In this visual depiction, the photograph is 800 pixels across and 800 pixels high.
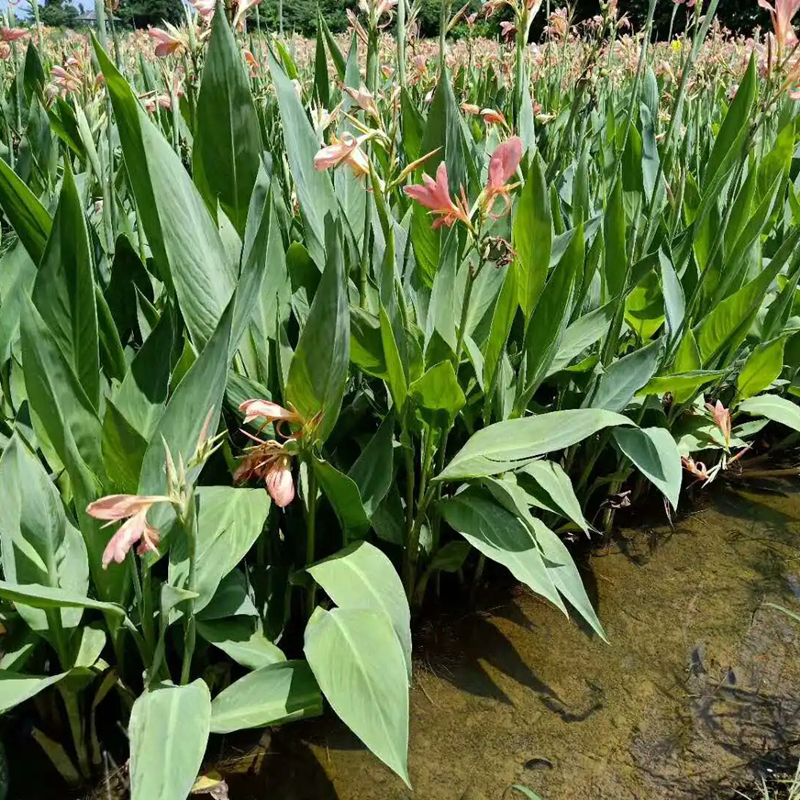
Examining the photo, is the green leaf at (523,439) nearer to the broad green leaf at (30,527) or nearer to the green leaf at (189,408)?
the green leaf at (189,408)

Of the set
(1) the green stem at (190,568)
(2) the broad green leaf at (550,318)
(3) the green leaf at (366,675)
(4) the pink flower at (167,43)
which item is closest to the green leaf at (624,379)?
(2) the broad green leaf at (550,318)

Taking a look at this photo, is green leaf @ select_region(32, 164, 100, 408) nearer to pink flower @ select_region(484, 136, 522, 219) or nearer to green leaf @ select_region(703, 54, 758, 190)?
pink flower @ select_region(484, 136, 522, 219)

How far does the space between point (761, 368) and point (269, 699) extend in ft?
4.00

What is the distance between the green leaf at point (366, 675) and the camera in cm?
79

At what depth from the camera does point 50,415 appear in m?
0.91

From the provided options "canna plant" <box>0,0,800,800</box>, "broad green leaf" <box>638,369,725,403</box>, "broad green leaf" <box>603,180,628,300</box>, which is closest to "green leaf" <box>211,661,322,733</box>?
"canna plant" <box>0,0,800,800</box>

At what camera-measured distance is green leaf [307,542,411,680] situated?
0.95 metres

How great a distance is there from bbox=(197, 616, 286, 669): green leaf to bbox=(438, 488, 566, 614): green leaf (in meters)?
0.32

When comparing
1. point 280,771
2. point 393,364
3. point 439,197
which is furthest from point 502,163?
point 280,771

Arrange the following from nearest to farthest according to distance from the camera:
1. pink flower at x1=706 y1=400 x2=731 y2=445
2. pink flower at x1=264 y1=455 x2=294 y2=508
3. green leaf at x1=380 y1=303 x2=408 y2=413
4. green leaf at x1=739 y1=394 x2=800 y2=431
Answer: pink flower at x1=264 y1=455 x2=294 y2=508, green leaf at x1=380 y1=303 x2=408 y2=413, pink flower at x1=706 y1=400 x2=731 y2=445, green leaf at x1=739 y1=394 x2=800 y2=431

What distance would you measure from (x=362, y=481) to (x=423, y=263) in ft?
1.57

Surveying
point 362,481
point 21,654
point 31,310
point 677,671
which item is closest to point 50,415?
point 31,310

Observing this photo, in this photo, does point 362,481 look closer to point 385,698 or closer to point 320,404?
point 320,404

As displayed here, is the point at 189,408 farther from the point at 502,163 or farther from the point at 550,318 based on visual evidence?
the point at 550,318
